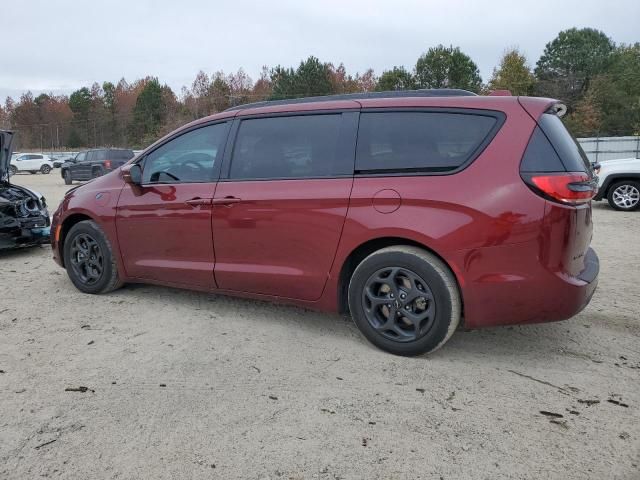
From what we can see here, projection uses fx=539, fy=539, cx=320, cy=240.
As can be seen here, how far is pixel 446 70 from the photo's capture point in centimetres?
5478

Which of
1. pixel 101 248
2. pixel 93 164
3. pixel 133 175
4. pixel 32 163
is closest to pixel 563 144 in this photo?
pixel 133 175

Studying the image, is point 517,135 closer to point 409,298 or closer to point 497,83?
point 409,298

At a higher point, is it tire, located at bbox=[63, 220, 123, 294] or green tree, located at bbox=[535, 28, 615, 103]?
green tree, located at bbox=[535, 28, 615, 103]

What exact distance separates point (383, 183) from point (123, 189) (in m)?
2.57

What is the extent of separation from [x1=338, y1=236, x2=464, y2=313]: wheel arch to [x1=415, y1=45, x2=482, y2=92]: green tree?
53.4 meters

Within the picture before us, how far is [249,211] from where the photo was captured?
3992 mm

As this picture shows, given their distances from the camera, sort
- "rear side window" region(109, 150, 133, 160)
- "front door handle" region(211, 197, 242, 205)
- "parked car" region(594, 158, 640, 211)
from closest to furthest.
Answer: "front door handle" region(211, 197, 242, 205) → "parked car" region(594, 158, 640, 211) → "rear side window" region(109, 150, 133, 160)

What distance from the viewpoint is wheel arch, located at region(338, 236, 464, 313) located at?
3.43 m

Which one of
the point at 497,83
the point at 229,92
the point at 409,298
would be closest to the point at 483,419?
the point at 409,298

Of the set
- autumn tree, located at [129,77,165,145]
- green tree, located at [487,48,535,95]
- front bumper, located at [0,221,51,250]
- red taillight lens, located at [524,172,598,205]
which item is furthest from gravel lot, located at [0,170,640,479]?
autumn tree, located at [129,77,165,145]

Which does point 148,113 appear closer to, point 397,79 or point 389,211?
point 397,79

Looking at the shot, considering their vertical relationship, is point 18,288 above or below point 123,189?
below

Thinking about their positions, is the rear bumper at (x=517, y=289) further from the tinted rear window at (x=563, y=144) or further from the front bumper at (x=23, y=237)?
the front bumper at (x=23, y=237)

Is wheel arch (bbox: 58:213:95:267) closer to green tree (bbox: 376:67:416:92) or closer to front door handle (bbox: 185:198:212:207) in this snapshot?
front door handle (bbox: 185:198:212:207)
